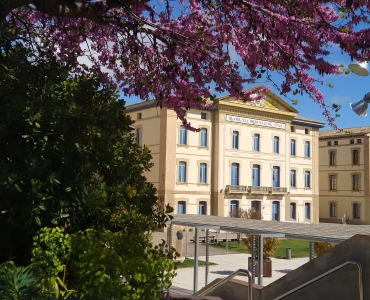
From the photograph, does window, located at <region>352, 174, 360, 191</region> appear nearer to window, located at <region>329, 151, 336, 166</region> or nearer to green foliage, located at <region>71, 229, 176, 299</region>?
window, located at <region>329, 151, 336, 166</region>

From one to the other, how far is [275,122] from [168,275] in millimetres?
40605

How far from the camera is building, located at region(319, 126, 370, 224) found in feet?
170

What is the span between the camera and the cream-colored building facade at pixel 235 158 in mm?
37938

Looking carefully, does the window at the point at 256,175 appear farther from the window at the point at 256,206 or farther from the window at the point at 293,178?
the window at the point at 293,178

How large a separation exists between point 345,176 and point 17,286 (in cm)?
5302

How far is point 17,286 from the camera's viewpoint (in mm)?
3820

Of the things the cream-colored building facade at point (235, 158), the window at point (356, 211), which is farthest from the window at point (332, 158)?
the cream-colored building facade at point (235, 158)

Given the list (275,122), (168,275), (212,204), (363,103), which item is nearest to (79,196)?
(168,275)

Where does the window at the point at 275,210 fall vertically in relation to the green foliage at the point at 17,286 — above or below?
below

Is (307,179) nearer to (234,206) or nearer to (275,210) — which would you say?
(275,210)

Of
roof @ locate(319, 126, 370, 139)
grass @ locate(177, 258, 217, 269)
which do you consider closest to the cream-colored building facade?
roof @ locate(319, 126, 370, 139)

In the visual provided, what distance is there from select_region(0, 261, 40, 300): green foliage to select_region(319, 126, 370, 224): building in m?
50.3

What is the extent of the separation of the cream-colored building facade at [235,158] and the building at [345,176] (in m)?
6.96

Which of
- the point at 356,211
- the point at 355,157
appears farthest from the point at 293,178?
the point at 356,211
